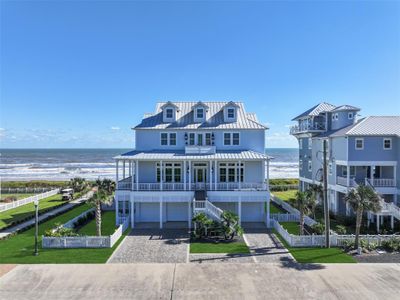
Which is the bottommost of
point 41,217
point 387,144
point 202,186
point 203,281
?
point 203,281

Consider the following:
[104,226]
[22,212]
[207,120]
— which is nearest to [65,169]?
[22,212]

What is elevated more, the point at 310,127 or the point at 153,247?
the point at 310,127

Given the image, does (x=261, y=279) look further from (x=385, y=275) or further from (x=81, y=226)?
(x=81, y=226)

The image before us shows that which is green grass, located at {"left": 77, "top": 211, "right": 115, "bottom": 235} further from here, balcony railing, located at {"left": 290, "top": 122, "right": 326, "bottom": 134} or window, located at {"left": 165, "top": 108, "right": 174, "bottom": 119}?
balcony railing, located at {"left": 290, "top": 122, "right": 326, "bottom": 134}

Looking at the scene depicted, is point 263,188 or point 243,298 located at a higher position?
point 263,188

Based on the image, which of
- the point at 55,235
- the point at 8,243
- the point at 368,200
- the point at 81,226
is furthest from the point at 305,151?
the point at 8,243

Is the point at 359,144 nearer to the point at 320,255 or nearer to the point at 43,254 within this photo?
the point at 320,255

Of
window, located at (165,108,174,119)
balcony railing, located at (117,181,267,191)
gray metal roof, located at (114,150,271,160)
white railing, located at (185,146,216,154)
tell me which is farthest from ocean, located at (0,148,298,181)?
window, located at (165,108,174,119)

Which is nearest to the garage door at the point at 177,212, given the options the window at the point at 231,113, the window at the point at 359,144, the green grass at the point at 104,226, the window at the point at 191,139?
the green grass at the point at 104,226
